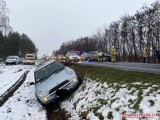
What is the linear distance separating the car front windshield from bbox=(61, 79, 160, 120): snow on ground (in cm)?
222

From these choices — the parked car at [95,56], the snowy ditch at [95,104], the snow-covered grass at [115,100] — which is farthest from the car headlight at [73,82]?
the parked car at [95,56]

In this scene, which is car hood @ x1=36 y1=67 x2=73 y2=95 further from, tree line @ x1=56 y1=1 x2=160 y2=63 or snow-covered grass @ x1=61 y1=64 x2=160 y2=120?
tree line @ x1=56 y1=1 x2=160 y2=63

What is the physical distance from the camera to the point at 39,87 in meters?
13.5

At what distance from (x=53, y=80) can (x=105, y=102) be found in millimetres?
4321

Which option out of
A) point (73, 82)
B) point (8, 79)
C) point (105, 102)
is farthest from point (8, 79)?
point (105, 102)

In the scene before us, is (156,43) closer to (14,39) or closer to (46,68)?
(46,68)

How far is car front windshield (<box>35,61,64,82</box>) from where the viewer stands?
48.7ft

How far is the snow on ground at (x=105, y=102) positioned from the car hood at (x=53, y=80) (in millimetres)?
835

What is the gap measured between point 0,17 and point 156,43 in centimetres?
3149

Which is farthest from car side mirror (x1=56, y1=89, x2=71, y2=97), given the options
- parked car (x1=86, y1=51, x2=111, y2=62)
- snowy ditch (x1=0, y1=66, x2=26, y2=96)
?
parked car (x1=86, y1=51, x2=111, y2=62)

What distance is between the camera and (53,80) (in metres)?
13.7

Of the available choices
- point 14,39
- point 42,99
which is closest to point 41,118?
point 42,99

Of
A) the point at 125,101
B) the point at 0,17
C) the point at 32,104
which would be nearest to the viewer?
the point at 125,101

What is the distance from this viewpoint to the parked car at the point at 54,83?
12727 millimetres
